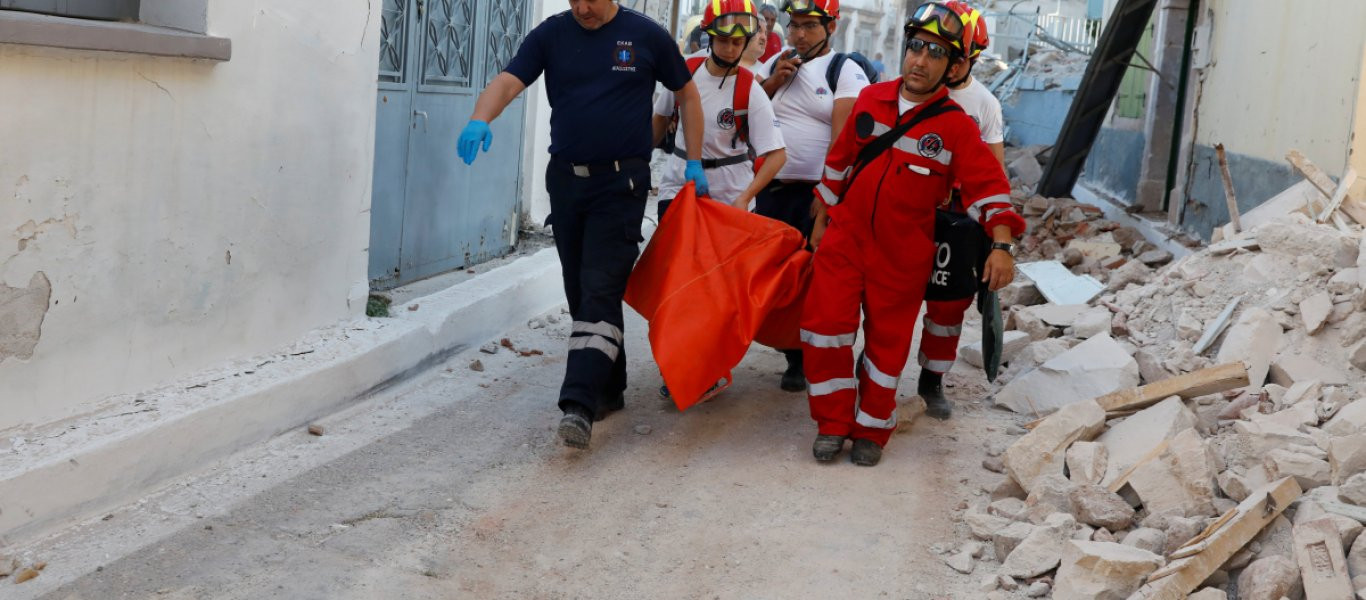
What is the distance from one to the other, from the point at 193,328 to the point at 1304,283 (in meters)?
5.17

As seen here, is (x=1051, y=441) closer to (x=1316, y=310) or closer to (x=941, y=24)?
(x=941, y=24)

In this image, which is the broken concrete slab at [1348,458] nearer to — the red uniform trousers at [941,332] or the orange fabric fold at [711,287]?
the red uniform trousers at [941,332]

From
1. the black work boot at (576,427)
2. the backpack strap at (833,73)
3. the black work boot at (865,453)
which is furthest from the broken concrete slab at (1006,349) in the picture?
the black work boot at (576,427)

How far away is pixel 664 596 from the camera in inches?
159

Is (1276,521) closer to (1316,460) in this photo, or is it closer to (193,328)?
(1316,460)

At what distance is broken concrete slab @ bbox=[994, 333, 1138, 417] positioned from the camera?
619 cm

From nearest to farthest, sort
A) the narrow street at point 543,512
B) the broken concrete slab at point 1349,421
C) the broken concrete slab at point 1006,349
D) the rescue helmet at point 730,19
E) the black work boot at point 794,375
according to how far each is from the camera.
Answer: the narrow street at point 543,512 → the broken concrete slab at point 1349,421 → the rescue helmet at point 730,19 → the black work boot at point 794,375 → the broken concrete slab at point 1006,349

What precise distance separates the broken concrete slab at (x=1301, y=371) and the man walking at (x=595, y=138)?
9.79ft

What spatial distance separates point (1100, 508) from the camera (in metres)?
4.47

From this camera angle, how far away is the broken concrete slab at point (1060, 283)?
870 centimetres

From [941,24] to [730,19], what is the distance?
3.32 feet

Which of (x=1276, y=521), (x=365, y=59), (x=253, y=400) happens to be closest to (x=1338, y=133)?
(x=1276, y=521)

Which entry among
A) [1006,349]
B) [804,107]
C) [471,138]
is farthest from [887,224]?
[1006,349]

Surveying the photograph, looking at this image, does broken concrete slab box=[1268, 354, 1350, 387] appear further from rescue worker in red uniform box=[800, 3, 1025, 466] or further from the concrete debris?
the concrete debris
